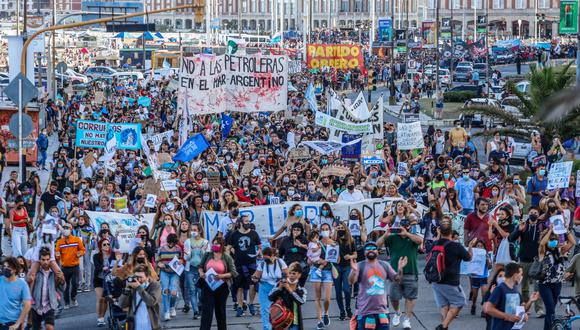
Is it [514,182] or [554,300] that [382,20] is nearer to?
Answer: [514,182]

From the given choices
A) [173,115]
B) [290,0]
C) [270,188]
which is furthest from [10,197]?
[290,0]

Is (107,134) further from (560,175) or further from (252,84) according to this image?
(560,175)

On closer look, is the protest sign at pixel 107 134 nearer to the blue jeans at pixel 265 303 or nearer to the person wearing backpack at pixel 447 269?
the blue jeans at pixel 265 303

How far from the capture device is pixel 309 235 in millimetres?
13586

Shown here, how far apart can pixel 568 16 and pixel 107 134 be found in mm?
9931

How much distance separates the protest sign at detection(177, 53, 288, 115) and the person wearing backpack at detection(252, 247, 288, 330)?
13638 mm

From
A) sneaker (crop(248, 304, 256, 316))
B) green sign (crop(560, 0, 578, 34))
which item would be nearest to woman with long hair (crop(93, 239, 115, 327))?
sneaker (crop(248, 304, 256, 316))

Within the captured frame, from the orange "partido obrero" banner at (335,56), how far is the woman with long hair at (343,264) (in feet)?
124

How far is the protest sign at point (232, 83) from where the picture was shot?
1039 inches

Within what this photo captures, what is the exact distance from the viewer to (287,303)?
11.2m

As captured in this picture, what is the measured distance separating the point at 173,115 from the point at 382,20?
132 feet

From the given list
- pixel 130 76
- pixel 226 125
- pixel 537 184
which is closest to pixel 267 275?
pixel 537 184

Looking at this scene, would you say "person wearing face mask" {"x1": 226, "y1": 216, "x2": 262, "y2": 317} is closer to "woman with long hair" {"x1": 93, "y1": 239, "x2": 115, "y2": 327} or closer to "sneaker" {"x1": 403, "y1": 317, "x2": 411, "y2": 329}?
"woman with long hair" {"x1": 93, "y1": 239, "x2": 115, "y2": 327}

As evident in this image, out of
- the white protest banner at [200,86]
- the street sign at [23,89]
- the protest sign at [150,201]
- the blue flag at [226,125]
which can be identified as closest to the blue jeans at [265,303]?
the protest sign at [150,201]
